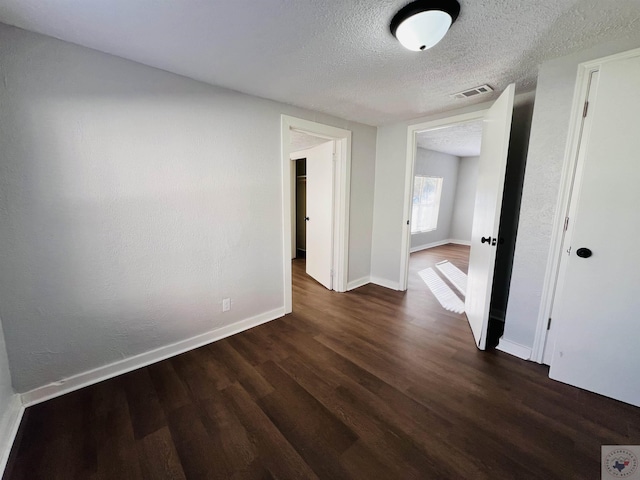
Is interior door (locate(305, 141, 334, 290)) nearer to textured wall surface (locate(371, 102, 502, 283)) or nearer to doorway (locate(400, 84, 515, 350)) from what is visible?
textured wall surface (locate(371, 102, 502, 283))

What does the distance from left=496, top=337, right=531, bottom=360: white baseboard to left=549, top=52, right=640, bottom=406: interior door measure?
0.27 m

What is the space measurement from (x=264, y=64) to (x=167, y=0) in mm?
663

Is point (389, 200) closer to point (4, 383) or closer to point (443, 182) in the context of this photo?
point (4, 383)

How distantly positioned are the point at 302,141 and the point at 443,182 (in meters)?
4.38

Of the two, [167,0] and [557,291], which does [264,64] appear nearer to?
[167,0]

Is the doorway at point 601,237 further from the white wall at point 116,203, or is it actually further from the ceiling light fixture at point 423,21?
the white wall at point 116,203

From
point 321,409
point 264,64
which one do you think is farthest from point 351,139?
point 321,409

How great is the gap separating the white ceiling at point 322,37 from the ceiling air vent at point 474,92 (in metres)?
0.08

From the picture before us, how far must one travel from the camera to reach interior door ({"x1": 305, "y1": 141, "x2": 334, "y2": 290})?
330cm

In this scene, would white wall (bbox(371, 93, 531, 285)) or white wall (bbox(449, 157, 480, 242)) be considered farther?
white wall (bbox(449, 157, 480, 242))

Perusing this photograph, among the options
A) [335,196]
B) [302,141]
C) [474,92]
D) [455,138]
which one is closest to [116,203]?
[335,196]

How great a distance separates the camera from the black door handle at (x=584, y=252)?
1621 millimetres

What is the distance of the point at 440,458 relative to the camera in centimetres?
126

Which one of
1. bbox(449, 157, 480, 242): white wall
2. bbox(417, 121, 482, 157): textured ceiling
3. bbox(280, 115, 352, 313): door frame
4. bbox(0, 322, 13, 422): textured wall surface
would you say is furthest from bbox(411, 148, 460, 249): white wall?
bbox(0, 322, 13, 422): textured wall surface
